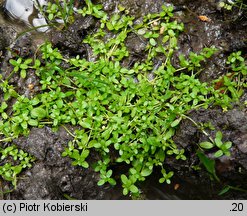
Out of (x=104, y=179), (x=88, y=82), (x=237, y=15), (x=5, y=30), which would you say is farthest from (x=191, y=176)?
(x=5, y=30)

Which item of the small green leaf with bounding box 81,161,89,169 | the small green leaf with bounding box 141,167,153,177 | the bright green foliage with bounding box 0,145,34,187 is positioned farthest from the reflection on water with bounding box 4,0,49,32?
the small green leaf with bounding box 141,167,153,177

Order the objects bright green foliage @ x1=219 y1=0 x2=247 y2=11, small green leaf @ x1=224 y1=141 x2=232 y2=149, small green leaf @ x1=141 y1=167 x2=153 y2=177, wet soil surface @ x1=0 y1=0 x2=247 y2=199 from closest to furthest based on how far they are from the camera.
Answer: small green leaf @ x1=224 y1=141 x2=232 y2=149, wet soil surface @ x1=0 y1=0 x2=247 y2=199, small green leaf @ x1=141 y1=167 x2=153 y2=177, bright green foliage @ x1=219 y1=0 x2=247 y2=11

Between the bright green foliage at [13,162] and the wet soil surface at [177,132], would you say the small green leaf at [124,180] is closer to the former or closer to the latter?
the wet soil surface at [177,132]

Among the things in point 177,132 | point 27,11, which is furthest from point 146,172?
point 27,11

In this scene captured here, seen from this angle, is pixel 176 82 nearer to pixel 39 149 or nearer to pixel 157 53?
pixel 157 53

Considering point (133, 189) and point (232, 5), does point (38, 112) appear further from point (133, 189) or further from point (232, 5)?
point (232, 5)

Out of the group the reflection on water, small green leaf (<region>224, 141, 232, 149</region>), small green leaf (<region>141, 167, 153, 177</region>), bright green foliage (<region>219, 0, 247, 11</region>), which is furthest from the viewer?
the reflection on water

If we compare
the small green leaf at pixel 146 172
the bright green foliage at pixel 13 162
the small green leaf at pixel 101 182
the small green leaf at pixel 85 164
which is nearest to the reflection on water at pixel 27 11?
the bright green foliage at pixel 13 162

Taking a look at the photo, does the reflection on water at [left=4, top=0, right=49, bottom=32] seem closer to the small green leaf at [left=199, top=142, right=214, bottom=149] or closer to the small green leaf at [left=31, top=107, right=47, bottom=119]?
the small green leaf at [left=31, top=107, right=47, bottom=119]
